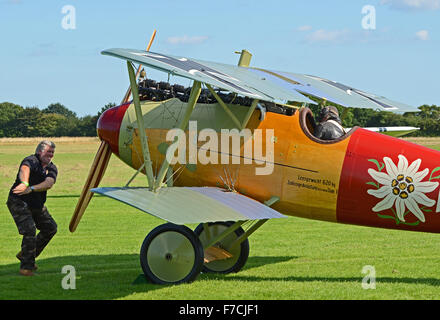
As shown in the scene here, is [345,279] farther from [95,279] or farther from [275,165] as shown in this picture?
[95,279]

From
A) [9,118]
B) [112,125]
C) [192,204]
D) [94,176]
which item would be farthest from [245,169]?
[9,118]

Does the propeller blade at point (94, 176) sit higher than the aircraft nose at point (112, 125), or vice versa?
the aircraft nose at point (112, 125)

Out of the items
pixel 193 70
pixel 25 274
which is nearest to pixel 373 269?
pixel 193 70

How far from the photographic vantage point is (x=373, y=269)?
995cm

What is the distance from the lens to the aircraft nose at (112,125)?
415 inches

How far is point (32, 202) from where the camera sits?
9.52m

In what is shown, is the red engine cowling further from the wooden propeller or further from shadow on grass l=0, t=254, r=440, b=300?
the wooden propeller

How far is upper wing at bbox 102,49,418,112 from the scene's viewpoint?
810cm

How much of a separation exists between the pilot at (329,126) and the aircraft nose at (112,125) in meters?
3.23

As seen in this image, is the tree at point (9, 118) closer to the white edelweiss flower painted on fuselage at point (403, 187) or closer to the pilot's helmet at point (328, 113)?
the pilot's helmet at point (328, 113)

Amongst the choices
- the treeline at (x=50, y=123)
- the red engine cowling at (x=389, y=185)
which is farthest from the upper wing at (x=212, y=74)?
the treeline at (x=50, y=123)

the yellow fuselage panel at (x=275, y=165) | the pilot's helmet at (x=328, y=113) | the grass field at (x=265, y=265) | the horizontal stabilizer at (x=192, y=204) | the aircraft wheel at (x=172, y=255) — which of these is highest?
the pilot's helmet at (x=328, y=113)

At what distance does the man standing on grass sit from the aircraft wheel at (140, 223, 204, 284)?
1.83 m

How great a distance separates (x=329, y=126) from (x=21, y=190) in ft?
14.5
